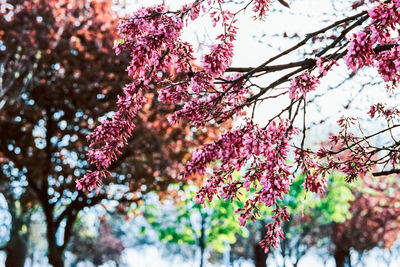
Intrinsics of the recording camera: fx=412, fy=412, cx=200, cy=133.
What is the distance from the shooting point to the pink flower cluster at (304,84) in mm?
4067

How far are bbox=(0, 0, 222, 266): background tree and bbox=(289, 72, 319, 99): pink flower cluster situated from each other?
982 centimetres

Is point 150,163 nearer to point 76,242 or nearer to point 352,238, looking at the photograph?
point 352,238

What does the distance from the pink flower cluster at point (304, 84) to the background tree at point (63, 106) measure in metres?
9.82

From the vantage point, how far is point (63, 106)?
13.9 m

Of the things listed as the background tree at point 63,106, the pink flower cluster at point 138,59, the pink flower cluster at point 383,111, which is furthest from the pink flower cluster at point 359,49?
the background tree at point 63,106

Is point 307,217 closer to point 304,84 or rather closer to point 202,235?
point 202,235

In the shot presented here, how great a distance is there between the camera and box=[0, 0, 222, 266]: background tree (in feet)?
42.2

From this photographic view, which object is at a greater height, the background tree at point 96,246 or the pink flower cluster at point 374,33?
the background tree at point 96,246

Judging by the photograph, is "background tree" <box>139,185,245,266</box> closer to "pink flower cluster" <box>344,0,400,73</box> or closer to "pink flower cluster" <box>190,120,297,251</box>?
"pink flower cluster" <box>190,120,297,251</box>

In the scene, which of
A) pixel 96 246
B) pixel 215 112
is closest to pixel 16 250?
pixel 215 112

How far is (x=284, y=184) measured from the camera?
13.5ft

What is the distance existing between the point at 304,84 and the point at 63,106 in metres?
11.3

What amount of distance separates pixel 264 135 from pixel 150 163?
10.7 m

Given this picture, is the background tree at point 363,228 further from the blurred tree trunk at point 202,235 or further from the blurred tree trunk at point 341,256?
the blurred tree trunk at point 202,235
